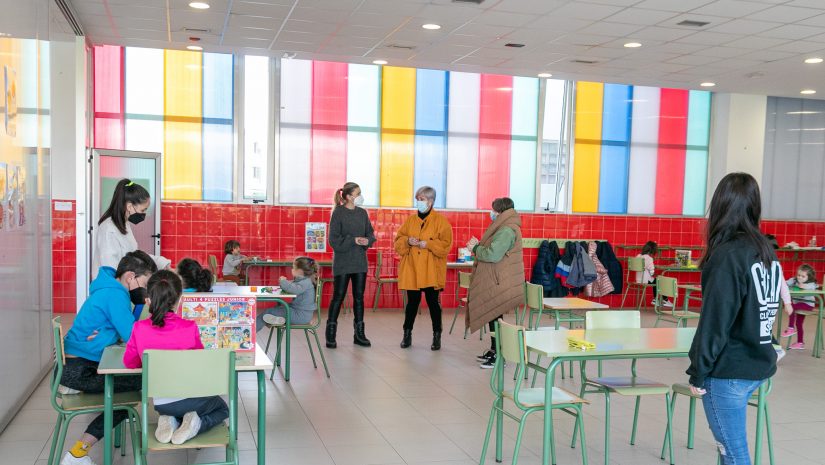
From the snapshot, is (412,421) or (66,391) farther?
(412,421)

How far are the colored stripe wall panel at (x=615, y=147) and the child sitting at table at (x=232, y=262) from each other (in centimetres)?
564

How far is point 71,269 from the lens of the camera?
901 centimetres

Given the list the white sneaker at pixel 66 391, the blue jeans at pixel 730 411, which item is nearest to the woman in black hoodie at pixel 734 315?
the blue jeans at pixel 730 411

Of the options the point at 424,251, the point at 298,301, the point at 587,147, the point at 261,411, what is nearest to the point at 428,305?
the point at 424,251

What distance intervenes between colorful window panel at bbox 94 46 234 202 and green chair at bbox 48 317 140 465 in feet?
20.5

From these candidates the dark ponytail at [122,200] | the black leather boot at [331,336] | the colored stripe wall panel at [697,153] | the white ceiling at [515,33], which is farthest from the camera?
the colored stripe wall panel at [697,153]

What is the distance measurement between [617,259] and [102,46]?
25.8 feet

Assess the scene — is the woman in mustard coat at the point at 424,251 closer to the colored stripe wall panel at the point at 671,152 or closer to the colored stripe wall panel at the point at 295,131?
the colored stripe wall panel at the point at 295,131

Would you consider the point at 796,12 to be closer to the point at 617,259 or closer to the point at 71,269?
the point at 617,259

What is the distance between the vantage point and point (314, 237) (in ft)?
→ 33.3

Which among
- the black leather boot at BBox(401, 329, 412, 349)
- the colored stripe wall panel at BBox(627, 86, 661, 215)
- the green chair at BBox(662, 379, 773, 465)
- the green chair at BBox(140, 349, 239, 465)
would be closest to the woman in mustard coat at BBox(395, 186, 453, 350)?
the black leather boot at BBox(401, 329, 412, 349)

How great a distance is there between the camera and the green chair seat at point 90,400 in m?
3.66

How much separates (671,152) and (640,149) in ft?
1.79

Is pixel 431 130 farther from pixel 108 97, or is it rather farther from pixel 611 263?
pixel 108 97
